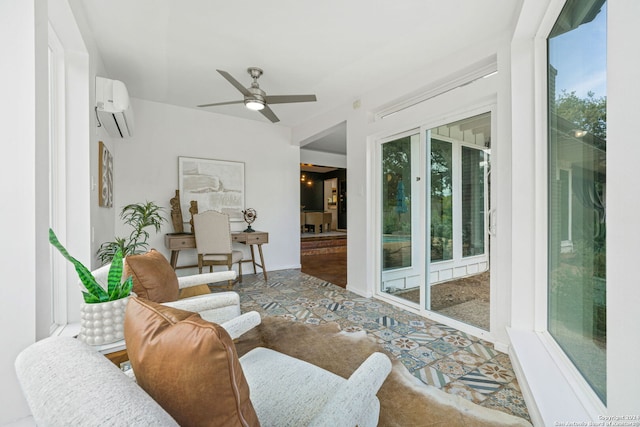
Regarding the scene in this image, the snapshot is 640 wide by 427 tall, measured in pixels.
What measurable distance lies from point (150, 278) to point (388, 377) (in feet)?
5.17

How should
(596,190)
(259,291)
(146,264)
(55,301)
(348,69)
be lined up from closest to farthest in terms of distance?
1. (596,190)
2. (146,264)
3. (55,301)
4. (348,69)
5. (259,291)

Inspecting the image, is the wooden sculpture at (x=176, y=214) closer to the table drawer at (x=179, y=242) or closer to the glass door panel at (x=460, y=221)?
the table drawer at (x=179, y=242)

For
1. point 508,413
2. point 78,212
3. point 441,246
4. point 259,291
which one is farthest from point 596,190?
point 259,291

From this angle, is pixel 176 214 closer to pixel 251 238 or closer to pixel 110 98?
pixel 251 238

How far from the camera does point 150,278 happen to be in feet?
5.02

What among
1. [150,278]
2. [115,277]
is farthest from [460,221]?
[115,277]

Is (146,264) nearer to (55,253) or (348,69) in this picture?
(55,253)

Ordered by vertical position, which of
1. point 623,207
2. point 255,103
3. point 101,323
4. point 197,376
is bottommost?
point 101,323

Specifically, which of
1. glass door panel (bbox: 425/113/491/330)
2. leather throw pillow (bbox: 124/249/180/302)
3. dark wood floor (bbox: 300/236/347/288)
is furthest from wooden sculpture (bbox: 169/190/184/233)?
glass door panel (bbox: 425/113/491/330)

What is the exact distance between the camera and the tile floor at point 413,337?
1665mm

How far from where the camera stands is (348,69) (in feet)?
9.55

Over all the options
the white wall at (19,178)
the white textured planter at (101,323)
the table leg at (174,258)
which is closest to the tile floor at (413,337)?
the table leg at (174,258)

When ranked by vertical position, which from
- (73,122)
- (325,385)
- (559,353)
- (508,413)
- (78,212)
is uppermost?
(73,122)

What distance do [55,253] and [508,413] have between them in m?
2.92
